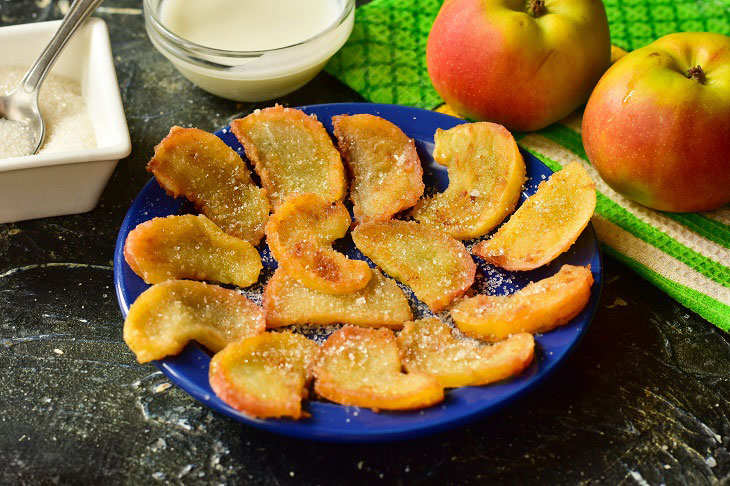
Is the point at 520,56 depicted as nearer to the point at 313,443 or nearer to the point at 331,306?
the point at 331,306

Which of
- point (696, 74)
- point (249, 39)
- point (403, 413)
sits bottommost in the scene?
point (403, 413)

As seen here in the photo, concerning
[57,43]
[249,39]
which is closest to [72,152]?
[57,43]

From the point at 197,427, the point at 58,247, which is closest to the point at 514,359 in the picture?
the point at 197,427

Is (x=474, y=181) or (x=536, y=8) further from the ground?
(x=536, y=8)

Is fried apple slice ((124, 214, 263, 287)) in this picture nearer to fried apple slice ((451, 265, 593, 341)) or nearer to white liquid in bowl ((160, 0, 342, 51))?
fried apple slice ((451, 265, 593, 341))

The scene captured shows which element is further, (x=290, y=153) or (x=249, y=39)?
(x=249, y=39)

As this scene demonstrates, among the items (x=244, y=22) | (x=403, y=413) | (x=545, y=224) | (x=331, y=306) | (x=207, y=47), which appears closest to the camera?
(x=403, y=413)

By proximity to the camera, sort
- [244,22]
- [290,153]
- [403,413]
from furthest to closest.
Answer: [244,22], [290,153], [403,413]
